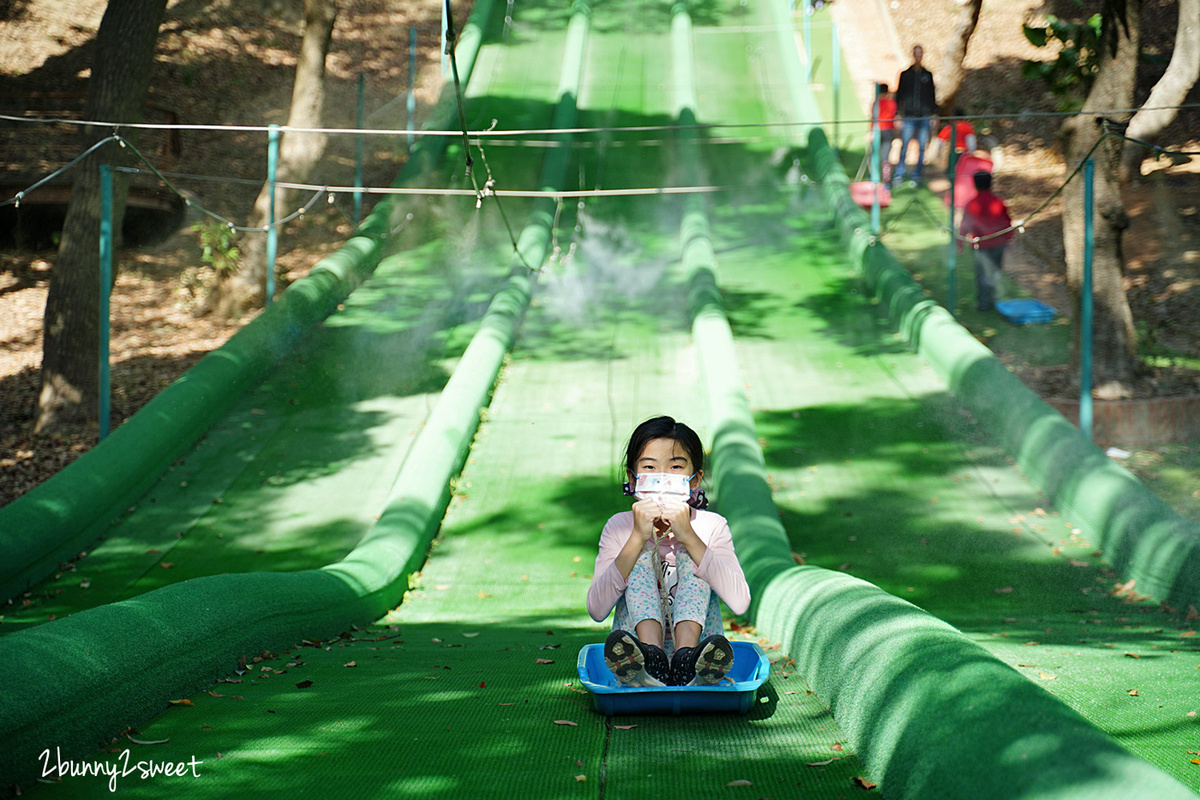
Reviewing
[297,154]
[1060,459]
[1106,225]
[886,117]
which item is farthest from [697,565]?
[886,117]

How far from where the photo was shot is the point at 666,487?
3.42 meters

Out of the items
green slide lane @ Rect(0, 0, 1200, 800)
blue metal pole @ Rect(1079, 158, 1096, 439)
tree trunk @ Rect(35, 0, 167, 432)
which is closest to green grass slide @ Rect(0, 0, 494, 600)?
green slide lane @ Rect(0, 0, 1200, 800)

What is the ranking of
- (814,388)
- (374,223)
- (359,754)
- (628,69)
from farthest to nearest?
(628,69), (374,223), (814,388), (359,754)

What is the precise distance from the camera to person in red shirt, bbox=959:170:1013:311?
11922 millimetres

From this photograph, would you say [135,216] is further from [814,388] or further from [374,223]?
[814,388]

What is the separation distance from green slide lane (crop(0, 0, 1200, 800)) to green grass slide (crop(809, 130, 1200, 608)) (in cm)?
18

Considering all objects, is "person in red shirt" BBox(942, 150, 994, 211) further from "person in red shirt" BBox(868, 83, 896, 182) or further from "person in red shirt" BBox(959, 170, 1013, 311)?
"person in red shirt" BBox(868, 83, 896, 182)

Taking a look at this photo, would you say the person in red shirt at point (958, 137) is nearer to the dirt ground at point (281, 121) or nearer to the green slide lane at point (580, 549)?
the dirt ground at point (281, 121)

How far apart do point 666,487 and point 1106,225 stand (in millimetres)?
7529

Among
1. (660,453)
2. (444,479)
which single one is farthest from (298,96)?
(660,453)

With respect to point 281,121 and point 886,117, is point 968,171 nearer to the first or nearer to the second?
point 886,117

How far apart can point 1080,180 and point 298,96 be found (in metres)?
9.16

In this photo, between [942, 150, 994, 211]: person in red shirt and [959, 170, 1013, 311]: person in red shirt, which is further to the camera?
[942, 150, 994, 211]: person in red shirt

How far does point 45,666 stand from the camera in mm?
3049
